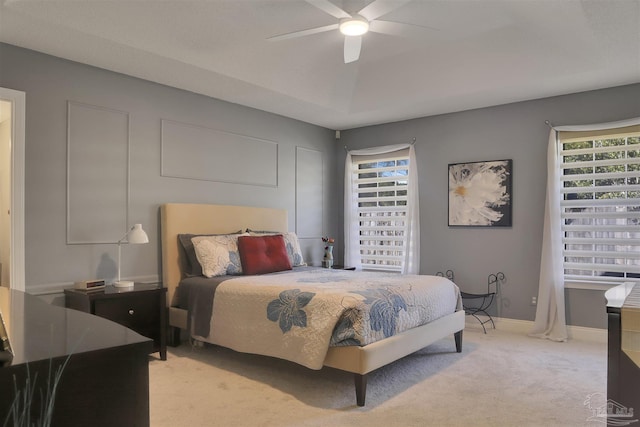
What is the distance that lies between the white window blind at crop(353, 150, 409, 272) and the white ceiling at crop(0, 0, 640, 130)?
101 cm

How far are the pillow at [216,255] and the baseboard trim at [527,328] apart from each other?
286 centimetres

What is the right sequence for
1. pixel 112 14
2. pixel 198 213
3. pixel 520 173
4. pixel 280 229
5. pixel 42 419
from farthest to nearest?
pixel 280 229, pixel 520 173, pixel 198 213, pixel 112 14, pixel 42 419

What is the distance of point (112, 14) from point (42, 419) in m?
3.22

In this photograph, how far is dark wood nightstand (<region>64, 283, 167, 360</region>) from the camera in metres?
3.50

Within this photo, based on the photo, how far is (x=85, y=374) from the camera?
0.90 meters

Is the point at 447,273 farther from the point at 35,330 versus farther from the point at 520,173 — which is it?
the point at 35,330

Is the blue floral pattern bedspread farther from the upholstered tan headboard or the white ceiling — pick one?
the white ceiling

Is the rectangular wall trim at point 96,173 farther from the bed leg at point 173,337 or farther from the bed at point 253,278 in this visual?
the bed leg at point 173,337

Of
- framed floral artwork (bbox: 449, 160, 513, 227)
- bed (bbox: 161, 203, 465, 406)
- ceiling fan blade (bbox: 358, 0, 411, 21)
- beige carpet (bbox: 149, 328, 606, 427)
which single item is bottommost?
beige carpet (bbox: 149, 328, 606, 427)

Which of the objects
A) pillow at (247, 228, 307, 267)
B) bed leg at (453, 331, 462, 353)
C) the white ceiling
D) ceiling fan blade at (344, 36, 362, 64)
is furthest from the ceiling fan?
bed leg at (453, 331, 462, 353)

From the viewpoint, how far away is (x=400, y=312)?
332 cm

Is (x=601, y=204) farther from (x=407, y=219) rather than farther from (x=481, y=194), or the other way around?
(x=407, y=219)

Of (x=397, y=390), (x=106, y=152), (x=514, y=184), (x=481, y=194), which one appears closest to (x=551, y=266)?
(x=514, y=184)

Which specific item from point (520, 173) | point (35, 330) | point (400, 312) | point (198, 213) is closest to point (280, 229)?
point (198, 213)
